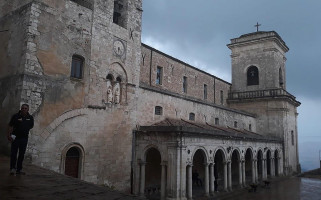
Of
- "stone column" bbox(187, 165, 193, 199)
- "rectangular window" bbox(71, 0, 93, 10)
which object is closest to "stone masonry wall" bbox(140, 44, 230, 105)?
"rectangular window" bbox(71, 0, 93, 10)

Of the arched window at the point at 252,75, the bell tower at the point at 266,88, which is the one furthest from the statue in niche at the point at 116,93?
the arched window at the point at 252,75

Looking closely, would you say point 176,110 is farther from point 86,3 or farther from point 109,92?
point 86,3

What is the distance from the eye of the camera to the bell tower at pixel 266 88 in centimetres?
3081

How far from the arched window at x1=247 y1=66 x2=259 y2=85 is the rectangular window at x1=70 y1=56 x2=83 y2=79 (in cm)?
2580

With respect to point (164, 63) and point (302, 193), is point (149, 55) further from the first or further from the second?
point (302, 193)

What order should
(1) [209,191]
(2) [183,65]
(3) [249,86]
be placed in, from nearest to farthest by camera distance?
(1) [209,191]
(2) [183,65]
(3) [249,86]

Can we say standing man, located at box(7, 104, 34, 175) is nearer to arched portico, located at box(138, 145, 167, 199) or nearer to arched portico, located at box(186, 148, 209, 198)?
arched portico, located at box(138, 145, 167, 199)

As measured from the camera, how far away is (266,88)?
3250 cm

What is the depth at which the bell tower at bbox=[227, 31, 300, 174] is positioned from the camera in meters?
30.8

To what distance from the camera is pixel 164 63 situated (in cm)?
2236

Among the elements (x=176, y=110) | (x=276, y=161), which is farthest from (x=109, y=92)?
(x=276, y=161)

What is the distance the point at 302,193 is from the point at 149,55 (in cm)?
1571

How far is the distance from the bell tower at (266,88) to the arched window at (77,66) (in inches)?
933

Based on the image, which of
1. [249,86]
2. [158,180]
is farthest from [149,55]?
[249,86]
